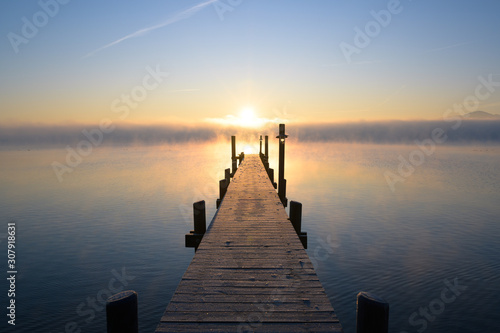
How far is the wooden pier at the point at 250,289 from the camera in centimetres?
363

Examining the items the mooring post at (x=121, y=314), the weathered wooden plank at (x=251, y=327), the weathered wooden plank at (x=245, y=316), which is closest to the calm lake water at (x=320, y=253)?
the weathered wooden plank at (x=245, y=316)

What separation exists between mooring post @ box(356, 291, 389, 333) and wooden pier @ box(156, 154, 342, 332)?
0.52m

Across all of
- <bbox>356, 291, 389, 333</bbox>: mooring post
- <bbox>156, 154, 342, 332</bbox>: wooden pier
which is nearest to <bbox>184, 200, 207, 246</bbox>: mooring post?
<bbox>156, 154, 342, 332</bbox>: wooden pier

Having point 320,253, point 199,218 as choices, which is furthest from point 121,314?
point 320,253

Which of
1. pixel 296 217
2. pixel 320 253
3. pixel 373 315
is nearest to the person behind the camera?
pixel 373 315

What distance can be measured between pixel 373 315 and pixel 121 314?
2.62 metres

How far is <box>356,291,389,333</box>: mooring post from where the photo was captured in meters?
3.03

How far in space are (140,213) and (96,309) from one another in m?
12.6

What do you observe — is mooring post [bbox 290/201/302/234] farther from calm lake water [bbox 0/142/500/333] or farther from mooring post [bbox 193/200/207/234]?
calm lake water [bbox 0/142/500/333]

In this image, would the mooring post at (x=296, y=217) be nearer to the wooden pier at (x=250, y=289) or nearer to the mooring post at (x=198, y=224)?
the wooden pier at (x=250, y=289)

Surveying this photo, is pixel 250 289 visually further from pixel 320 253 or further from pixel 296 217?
pixel 320 253

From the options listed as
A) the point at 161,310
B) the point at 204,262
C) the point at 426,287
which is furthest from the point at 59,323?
the point at 426,287

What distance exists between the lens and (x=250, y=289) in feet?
14.6

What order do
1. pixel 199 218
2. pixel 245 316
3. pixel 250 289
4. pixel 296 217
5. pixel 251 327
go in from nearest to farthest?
pixel 251 327 → pixel 245 316 → pixel 250 289 → pixel 199 218 → pixel 296 217
